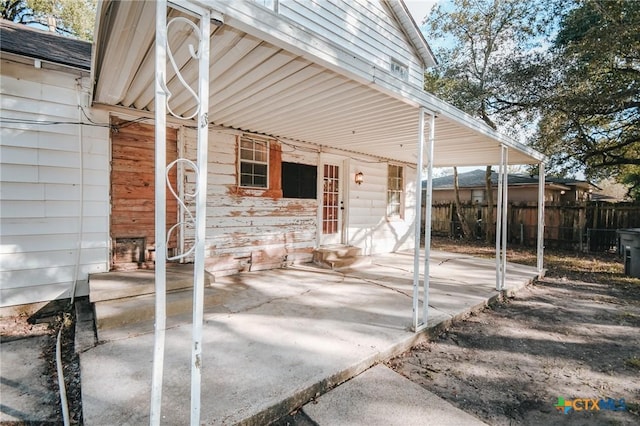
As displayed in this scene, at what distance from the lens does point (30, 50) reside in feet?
11.6

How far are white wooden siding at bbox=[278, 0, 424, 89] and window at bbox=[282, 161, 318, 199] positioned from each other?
2.56 metres

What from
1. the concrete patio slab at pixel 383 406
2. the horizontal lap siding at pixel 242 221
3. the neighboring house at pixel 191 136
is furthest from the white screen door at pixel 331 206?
the concrete patio slab at pixel 383 406

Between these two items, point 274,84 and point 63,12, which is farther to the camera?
point 63,12

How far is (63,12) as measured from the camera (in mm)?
11234

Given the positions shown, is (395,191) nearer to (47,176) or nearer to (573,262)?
(573,262)

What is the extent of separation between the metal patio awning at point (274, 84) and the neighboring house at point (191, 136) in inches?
0.6

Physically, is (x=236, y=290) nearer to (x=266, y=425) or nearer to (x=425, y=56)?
(x=266, y=425)

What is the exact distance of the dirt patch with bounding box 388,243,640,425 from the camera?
2248mm

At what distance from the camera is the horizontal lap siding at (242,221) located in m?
5.07

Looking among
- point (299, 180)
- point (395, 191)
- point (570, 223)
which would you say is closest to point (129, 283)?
point (299, 180)

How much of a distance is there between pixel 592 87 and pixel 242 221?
10215 mm

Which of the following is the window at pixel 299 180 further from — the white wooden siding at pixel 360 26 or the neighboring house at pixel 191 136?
the white wooden siding at pixel 360 26
